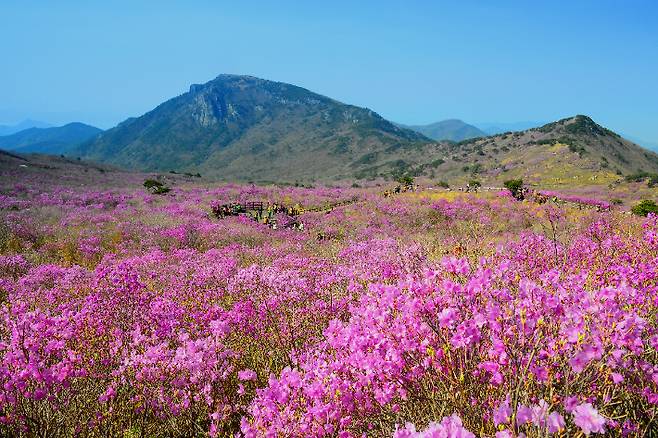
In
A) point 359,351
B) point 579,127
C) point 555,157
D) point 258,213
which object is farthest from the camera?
point 579,127

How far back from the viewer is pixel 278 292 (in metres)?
6.45

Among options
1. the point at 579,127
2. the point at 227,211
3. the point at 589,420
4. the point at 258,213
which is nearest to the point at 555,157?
the point at 579,127

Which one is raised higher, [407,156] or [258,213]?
[407,156]

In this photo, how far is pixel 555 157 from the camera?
73812 mm

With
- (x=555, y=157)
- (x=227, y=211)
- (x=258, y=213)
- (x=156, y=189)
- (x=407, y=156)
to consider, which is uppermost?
(x=407, y=156)

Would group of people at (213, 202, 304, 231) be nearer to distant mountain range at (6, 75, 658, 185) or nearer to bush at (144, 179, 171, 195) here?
bush at (144, 179, 171, 195)

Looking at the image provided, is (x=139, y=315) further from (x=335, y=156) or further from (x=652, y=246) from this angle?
(x=335, y=156)

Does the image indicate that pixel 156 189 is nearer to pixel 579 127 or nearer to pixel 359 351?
pixel 359 351

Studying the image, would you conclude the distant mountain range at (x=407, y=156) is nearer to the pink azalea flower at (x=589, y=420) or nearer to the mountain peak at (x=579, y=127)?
the mountain peak at (x=579, y=127)

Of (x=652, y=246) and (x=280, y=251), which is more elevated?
(x=652, y=246)

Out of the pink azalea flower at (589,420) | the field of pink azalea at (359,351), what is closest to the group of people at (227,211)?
the field of pink azalea at (359,351)

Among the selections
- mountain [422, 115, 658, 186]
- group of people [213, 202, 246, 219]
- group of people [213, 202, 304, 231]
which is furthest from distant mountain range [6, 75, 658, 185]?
group of people [213, 202, 246, 219]

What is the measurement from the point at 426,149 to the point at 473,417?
128616 millimetres

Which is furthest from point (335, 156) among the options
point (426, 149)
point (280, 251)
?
point (280, 251)
